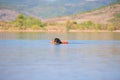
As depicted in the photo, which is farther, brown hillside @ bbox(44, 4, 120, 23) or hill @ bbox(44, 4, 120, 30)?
brown hillside @ bbox(44, 4, 120, 23)

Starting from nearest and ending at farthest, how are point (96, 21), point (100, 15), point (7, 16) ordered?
point (96, 21) < point (100, 15) < point (7, 16)

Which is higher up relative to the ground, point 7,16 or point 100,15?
point 7,16

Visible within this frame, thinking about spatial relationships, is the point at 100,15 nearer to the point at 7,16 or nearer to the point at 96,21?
the point at 96,21

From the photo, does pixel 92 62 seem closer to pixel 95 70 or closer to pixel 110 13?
pixel 95 70

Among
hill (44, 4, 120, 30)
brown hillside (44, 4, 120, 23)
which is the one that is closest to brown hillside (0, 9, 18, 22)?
hill (44, 4, 120, 30)

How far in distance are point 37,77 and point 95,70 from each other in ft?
13.4

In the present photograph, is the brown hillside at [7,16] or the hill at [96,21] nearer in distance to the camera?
the hill at [96,21]

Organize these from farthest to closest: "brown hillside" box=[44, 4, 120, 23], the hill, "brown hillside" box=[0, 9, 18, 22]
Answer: "brown hillside" box=[0, 9, 18, 22] → "brown hillside" box=[44, 4, 120, 23] → the hill

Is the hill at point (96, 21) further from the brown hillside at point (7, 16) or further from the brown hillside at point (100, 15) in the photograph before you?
the brown hillside at point (7, 16)

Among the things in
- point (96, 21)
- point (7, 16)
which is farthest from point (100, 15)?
point (7, 16)

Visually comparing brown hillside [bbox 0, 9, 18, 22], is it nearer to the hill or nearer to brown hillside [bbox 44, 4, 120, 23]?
the hill

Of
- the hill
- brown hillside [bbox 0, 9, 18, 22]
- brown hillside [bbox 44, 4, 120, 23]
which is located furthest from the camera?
brown hillside [bbox 0, 9, 18, 22]

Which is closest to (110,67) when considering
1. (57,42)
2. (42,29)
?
(57,42)

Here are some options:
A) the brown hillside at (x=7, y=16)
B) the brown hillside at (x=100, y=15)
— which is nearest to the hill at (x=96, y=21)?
the brown hillside at (x=100, y=15)
